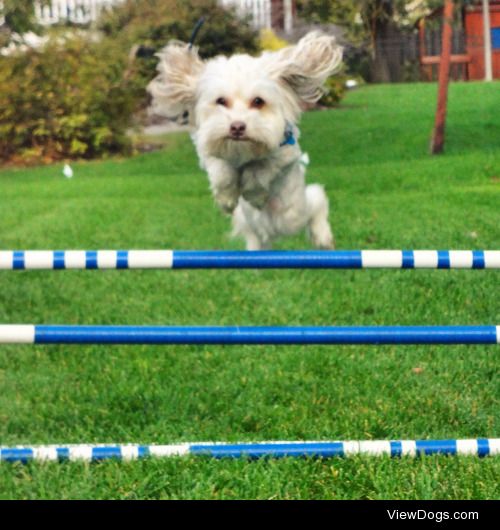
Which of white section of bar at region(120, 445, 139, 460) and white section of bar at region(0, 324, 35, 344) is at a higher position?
white section of bar at region(0, 324, 35, 344)

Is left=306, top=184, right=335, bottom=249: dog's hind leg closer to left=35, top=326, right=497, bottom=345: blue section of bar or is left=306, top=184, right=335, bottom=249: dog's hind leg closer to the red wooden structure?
left=35, top=326, right=497, bottom=345: blue section of bar

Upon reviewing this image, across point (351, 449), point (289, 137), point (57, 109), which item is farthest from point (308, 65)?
point (57, 109)

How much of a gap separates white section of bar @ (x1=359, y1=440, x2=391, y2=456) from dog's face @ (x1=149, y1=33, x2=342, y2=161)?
916 mm

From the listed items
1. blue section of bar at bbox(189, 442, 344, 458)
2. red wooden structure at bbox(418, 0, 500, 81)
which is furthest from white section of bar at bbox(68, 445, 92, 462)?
red wooden structure at bbox(418, 0, 500, 81)

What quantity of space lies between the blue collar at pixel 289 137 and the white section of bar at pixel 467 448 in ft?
3.48

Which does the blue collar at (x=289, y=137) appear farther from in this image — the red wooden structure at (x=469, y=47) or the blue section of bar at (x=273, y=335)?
the red wooden structure at (x=469, y=47)

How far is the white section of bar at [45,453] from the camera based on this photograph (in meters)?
2.89

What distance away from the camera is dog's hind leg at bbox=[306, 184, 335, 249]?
372cm

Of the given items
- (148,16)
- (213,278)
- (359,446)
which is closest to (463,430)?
(359,446)

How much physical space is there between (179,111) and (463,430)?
1329 millimetres

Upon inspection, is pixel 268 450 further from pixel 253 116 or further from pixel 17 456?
A: pixel 253 116

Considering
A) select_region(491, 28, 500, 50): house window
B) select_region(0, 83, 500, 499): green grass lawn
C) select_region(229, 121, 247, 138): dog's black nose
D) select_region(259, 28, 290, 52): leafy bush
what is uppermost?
select_region(259, 28, 290, 52): leafy bush

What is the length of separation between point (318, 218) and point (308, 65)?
58cm

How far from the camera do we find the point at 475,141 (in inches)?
235
